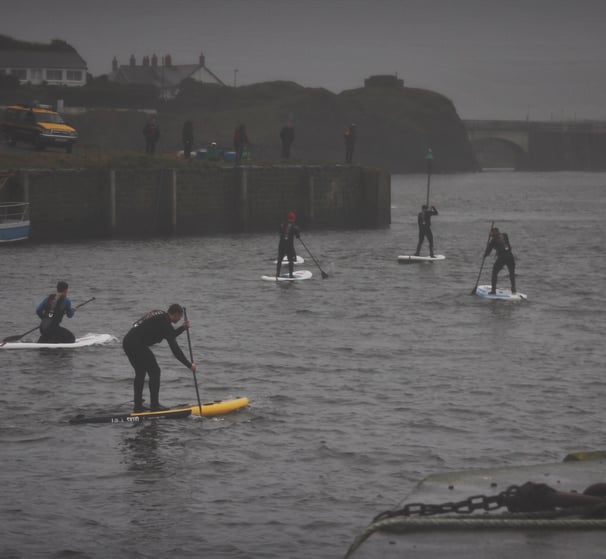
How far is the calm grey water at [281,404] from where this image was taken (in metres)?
14.3

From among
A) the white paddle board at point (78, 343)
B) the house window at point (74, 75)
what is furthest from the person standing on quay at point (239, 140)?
the house window at point (74, 75)

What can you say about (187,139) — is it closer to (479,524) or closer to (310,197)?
(310,197)

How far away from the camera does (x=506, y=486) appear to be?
11523 mm

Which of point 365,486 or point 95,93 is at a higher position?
point 95,93

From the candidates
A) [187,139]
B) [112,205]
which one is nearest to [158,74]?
[187,139]

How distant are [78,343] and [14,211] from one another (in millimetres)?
24840

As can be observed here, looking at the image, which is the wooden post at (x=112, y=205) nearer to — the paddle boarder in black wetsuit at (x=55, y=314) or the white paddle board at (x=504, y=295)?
the white paddle board at (x=504, y=295)

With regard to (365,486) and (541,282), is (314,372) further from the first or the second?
(541,282)

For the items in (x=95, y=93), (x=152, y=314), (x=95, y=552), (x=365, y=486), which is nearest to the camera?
(x=95, y=552)

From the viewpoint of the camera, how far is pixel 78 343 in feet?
81.7

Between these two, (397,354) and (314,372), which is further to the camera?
(397,354)

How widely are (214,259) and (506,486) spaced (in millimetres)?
34806

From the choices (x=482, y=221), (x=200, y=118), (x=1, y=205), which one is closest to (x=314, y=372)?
(x=1, y=205)

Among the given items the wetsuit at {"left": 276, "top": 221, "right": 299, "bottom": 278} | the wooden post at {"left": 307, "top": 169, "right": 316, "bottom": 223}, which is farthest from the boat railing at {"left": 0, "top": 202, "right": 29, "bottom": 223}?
the wooden post at {"left": 307, "top": 169, "right": 316, "bottom": 223}
